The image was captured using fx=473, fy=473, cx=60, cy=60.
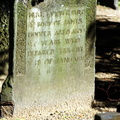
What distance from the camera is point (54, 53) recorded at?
21.2 feet

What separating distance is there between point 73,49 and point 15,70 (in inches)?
36.2

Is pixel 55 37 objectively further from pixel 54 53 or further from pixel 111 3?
pixel 111 3

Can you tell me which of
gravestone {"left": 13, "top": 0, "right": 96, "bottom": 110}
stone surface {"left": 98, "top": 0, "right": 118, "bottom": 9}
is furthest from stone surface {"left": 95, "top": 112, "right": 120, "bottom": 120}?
stone surface {"left": 98, "top": 0, "right": 118, "bottom": 9}

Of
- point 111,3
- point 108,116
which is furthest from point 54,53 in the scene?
point 111,3

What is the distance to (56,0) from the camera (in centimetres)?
636

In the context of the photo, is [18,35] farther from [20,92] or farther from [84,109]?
[84,109]

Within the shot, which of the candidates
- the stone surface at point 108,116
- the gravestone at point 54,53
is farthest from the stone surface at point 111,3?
the stone surface at point 108,116

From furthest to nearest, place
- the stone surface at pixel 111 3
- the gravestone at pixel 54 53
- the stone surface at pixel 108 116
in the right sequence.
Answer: the stone surface at pixel 111 3 < the gravestone at pixel 54 53 < the stone surface at pixel 108 116

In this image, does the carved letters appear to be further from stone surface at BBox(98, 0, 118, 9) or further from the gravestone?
stone surface at BBox(98, 0, 118, 9)

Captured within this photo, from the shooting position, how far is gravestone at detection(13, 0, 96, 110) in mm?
6175

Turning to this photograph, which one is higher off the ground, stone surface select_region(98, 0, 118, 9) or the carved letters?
stone surface select_region(98, 0, 118, 9)

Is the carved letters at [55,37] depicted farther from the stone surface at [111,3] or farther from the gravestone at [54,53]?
the stone surface at [111,3]

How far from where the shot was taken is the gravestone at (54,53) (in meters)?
6.17

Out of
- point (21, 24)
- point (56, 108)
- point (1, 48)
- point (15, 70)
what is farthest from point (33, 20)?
point (1, 48)
